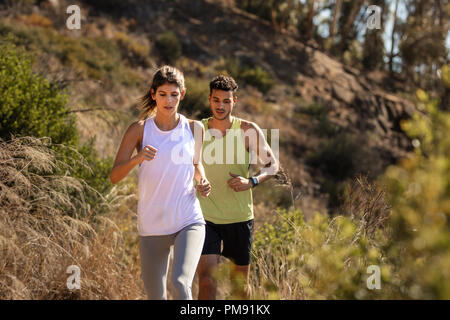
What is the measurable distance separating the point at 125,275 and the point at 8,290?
1196 mm

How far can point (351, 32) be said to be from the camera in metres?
28.4

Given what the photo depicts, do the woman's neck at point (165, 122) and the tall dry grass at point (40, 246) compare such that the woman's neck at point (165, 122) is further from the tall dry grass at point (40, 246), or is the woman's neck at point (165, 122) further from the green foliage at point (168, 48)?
the green foliage at point (168, 48)

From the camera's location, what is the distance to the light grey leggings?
2947 mm

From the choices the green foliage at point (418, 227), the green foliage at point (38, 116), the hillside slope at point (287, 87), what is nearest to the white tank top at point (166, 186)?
the green foliage at point (418, 227)

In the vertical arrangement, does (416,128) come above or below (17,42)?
below

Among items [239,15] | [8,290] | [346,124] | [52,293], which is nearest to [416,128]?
[8,290]

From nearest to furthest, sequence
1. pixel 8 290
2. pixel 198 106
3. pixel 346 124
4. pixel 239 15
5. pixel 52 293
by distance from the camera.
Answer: pixel 8 290
pixel 52 293
pixel 198 106
pixel 346 124
pixel 239 15

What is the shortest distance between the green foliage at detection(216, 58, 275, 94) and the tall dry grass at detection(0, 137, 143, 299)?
55.9 feet

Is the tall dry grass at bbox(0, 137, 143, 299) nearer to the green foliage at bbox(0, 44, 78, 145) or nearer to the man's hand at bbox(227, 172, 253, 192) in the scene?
the man's hand at bbox(227, 172, 253, 192)

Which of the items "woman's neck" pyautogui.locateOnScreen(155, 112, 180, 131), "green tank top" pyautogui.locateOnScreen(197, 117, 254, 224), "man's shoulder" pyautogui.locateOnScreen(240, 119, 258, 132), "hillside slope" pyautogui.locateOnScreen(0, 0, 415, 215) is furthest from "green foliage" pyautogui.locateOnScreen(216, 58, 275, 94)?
"woman's neck" pyautogui.locateOnScreen(155, 112, 180, 131)

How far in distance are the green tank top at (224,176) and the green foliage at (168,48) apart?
55.6 feet

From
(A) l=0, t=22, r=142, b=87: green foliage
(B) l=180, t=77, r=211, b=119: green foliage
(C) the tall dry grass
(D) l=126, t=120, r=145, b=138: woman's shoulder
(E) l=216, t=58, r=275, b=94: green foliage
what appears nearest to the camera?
(D) l=126, t=120, r=145, b=138: woman's shoulder

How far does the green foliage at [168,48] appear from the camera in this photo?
20.4 meters

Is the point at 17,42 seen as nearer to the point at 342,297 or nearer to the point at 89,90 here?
the point at 89,90
